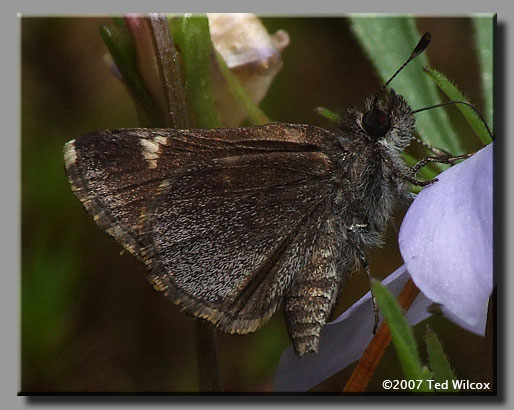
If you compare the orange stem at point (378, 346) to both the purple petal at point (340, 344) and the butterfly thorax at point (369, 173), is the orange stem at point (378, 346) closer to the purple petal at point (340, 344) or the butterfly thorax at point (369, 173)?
the purple petal at point (340, 344)

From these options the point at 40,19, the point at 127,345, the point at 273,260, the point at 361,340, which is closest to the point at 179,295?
the point at 273,260

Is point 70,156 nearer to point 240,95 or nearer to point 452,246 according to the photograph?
point 240,95

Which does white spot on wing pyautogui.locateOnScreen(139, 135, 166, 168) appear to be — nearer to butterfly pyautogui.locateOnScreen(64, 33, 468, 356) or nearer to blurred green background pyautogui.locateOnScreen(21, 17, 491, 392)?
butterfly pyautogui.locateOnScreen(64, 33, 468, 356)

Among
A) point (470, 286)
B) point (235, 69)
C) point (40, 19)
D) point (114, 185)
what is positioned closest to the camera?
point (470, 286)

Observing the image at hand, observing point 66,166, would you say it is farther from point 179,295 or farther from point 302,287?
point 302,287

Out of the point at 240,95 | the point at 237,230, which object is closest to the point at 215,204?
the point at 237,230

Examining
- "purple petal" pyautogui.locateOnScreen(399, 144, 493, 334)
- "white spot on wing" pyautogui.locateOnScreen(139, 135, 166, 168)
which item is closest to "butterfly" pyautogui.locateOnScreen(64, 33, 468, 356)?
"white spot on wing" pyautogui.locateOnScreen(139, 135, 166, 168)
